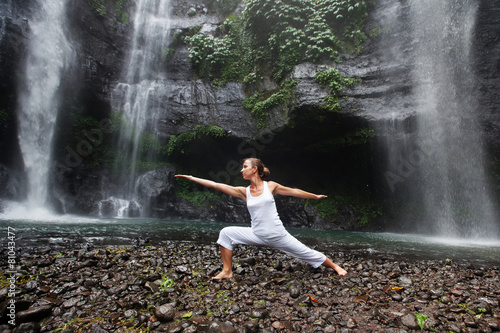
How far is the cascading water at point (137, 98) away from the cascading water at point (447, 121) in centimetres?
1323

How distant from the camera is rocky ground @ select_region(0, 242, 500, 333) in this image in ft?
7.77

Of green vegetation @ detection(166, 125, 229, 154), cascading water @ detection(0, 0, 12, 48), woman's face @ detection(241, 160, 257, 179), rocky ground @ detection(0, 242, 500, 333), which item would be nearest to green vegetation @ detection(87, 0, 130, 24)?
cascading water @ detection(0, 0, 12, 48)

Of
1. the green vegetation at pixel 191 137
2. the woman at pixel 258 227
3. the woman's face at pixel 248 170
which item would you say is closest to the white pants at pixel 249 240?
the woman at pixel 258 227

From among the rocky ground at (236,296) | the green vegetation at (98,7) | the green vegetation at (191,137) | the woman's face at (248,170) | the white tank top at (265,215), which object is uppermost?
the green vegetation at (98,7)

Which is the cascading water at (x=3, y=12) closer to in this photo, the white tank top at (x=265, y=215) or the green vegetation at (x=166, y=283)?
the green vegetation at (x=166, y=283)

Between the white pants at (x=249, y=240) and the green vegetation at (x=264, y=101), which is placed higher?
the green vegetation at (x=264, y=101)

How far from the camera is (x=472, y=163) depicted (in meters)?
11.9

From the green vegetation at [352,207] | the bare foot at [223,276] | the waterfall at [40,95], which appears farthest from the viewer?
the green vegetation at [352,207]

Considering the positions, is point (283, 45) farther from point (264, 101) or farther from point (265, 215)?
point (265, 215)

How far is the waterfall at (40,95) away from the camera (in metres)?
13.4

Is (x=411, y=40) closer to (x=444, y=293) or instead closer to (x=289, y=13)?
(x=289, y=13)

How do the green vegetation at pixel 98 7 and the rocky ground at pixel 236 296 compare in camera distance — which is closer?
the rocky ground at pixel 236 296

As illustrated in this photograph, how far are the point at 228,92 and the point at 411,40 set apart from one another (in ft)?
30.9

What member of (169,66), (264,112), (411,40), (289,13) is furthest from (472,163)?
(169,66)
